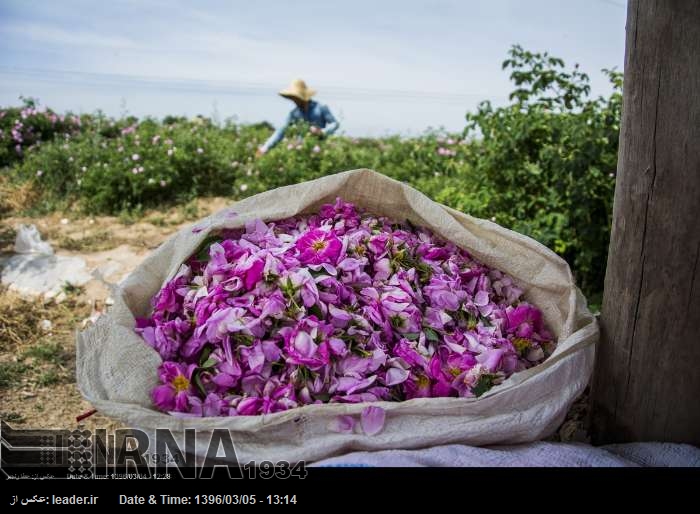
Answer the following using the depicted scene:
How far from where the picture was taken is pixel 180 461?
176 cm

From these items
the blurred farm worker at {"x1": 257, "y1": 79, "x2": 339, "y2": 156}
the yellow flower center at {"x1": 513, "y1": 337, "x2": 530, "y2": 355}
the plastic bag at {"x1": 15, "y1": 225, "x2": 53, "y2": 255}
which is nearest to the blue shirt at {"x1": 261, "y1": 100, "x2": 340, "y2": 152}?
the blurred farm worker at {"x1": 257, "y1": 79, "x2": 339, "y2": 156}

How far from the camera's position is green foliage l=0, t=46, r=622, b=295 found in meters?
3.51

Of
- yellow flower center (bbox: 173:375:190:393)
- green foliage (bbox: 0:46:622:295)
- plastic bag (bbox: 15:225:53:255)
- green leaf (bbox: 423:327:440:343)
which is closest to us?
yellow flower center (bbox: 173:375:190:393)

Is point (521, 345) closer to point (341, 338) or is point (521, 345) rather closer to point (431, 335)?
point (431, 335)

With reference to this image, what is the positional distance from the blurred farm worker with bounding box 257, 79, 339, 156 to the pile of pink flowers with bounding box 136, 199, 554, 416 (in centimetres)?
446

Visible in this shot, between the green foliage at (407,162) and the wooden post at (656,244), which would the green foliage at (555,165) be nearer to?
the green foliage at (407,162)

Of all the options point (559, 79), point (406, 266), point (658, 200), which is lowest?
point (406, 266)

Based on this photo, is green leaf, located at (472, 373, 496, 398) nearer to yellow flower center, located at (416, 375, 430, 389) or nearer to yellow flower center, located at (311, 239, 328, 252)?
yellow flower center, located at (416, 375, 430, 389)

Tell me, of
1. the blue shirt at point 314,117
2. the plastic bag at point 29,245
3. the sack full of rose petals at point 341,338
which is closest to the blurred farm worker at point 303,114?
the blue shirt at point 314,117

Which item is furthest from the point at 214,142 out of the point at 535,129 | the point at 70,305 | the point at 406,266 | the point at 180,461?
the point at 180,461

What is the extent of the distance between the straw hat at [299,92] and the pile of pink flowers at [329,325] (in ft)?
15.5

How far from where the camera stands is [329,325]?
1.96 metres
